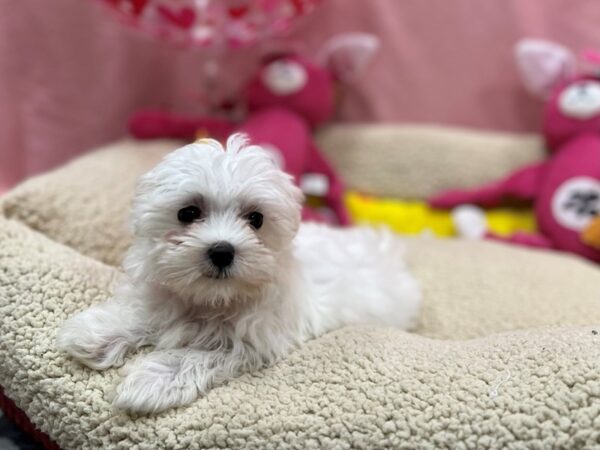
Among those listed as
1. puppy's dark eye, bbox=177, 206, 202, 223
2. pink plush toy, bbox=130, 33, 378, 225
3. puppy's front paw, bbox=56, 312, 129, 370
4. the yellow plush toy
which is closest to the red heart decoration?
pink plush toy, bbox=130, 33, 378, 225

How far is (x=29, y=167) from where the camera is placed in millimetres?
2559

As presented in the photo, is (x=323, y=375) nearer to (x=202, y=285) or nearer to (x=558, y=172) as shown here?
(x=202, y=285)

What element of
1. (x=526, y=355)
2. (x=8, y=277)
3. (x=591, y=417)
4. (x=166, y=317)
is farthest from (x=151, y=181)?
(x=591, y=417)

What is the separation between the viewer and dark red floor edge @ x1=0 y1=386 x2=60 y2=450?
4.68 feet

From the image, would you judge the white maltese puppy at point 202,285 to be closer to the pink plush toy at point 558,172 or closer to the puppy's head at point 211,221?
the puppy's head at point 211,221

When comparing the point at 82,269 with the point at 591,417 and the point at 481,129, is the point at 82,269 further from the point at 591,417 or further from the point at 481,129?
the point at 481,129

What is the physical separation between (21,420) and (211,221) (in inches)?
26.8

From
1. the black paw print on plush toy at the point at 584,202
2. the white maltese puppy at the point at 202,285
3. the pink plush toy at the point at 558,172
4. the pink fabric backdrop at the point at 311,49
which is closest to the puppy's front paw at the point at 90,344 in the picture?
the white maltese puppy at the point at 202,285

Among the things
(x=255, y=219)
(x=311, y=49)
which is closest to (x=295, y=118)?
(x=311, y=49)

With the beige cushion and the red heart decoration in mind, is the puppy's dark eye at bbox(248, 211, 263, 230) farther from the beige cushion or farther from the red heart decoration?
the beige cushion

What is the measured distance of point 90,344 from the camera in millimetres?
1329

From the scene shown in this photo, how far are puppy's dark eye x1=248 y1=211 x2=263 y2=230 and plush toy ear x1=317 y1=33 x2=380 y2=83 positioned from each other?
4.58 feet

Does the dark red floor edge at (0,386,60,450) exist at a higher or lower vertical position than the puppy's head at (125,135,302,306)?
lower

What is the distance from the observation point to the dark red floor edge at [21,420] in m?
1.43
